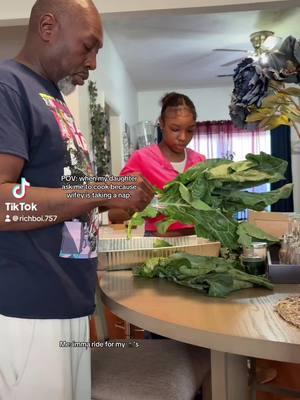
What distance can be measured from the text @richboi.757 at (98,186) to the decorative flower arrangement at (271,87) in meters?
0.30

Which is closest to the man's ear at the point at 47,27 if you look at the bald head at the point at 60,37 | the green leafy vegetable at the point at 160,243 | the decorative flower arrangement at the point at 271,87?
the bald head at the point at 60,37

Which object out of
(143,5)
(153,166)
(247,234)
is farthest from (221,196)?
(143,5)

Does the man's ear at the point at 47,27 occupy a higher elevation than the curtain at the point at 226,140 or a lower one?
lower

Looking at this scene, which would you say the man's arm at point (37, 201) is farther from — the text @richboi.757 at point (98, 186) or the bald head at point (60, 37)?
the bald head at point (60, 37)

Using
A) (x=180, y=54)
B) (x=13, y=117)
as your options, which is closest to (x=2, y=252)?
(x=13, y=117)

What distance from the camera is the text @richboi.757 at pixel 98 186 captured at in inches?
30.6

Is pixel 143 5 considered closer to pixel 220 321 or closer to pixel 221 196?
pixel 221 196

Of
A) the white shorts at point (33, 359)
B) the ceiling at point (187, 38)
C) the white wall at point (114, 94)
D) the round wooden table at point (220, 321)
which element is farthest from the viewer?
the ceiling at point (187, 38)

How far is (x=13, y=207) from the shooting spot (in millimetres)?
731

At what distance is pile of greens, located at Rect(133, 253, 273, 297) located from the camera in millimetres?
960

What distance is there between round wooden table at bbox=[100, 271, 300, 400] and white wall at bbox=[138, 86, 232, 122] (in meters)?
5.92

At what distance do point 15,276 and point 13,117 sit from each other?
0.92 feet

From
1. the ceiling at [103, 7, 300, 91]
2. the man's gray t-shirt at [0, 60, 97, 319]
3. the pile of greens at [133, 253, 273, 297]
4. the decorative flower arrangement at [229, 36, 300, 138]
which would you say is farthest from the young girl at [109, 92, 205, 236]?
the ceiling at [103, 7, 300, 91]

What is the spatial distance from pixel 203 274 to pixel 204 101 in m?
6.05
